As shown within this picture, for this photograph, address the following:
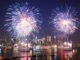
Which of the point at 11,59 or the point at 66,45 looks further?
the point at 66,45

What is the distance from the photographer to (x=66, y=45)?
4703 cm

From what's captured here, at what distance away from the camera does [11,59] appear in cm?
1770

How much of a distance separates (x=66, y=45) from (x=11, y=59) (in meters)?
31.9
